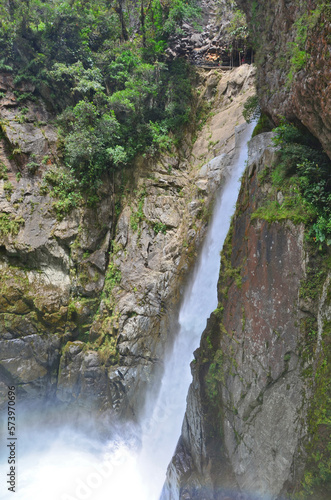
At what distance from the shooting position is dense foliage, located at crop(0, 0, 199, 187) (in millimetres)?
13461

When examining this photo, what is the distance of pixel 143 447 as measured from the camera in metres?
11.2

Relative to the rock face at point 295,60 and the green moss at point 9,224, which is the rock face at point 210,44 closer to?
the rock face at point 295,60

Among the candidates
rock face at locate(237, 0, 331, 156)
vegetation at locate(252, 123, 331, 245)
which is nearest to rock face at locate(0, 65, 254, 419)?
rock face at locate(237, 0, 331, 156)

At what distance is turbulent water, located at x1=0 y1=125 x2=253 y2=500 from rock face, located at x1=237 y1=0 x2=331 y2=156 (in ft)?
12.2

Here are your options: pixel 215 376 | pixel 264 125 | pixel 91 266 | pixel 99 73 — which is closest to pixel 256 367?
pixel 215 376

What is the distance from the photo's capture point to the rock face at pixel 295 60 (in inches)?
191

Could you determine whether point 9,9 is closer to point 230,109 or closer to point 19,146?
point 19,146

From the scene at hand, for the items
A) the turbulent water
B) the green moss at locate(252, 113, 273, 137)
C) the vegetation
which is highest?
the green moss at locate(252, 113, 273, 137)

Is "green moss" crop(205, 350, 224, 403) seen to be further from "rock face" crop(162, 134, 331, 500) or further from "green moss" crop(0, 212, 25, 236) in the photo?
"green moss" crop(0, 212, 25, 236)

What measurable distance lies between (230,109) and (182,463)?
14947 mm

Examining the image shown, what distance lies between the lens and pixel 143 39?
15930mm

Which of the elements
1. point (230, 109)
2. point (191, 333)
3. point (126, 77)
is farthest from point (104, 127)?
point (191, 333)

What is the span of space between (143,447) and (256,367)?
7563mm

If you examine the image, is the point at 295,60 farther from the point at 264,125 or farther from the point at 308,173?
the point at 264,125
